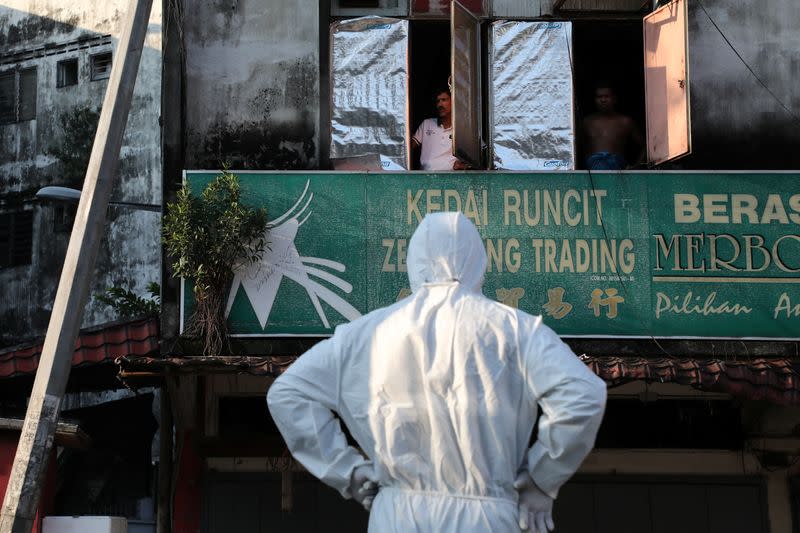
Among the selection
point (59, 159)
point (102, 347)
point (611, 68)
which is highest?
point (59, 159)

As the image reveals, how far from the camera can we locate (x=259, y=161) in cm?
1317

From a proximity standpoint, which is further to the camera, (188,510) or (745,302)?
(188,510)

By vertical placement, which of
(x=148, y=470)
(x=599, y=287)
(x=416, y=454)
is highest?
(x=599, y=287)

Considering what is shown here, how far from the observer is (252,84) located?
13.3m

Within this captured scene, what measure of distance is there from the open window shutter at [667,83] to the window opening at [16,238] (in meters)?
14.5

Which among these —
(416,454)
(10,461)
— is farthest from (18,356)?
(416,454)

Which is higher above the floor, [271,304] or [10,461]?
[271,304]

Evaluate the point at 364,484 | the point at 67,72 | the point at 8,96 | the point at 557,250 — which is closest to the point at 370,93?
the point at 557,250

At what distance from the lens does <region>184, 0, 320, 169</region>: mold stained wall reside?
13180 mm

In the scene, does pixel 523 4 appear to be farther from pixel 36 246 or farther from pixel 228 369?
pixel 36 246

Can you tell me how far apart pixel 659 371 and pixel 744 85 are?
385 centimetres

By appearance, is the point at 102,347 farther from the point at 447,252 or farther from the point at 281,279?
the point at 447,252

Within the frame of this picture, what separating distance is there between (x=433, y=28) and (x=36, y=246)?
1284 centimetres

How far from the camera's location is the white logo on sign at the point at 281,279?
12.4 m
